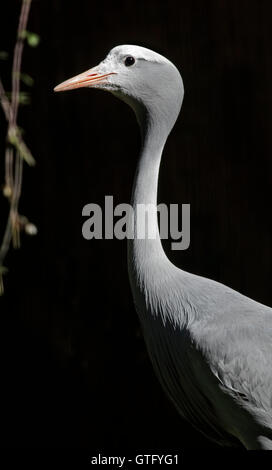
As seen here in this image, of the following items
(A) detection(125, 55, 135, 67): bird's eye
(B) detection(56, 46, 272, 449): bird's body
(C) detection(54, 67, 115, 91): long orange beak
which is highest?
(A) detection(125, 55, 135, 67): bird's eye

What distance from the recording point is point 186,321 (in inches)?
111

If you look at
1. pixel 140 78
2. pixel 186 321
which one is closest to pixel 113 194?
pixel 140 78

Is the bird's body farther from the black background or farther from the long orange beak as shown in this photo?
the black background

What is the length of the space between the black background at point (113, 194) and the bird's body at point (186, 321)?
0.80 m

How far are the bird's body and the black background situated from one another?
80 cm

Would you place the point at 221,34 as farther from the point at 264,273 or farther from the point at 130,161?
the point at 264,273

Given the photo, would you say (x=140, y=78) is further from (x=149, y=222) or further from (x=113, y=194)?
(x=113, y=194)

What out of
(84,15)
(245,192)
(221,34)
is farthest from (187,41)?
(245,192)

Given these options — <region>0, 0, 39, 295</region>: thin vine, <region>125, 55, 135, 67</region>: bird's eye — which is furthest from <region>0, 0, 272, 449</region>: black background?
<region>0, 0, 39, 295</region>: thin vine

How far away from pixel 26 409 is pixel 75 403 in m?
0.28

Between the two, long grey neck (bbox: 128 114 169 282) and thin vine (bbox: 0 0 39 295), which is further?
long grey neck (bbox: 128 114 169 282)

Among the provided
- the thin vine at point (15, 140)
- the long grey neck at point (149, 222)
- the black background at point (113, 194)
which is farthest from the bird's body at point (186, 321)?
the black background at point (113, 194)

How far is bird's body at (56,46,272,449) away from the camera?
2715mm

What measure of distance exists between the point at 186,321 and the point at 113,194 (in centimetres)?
121
